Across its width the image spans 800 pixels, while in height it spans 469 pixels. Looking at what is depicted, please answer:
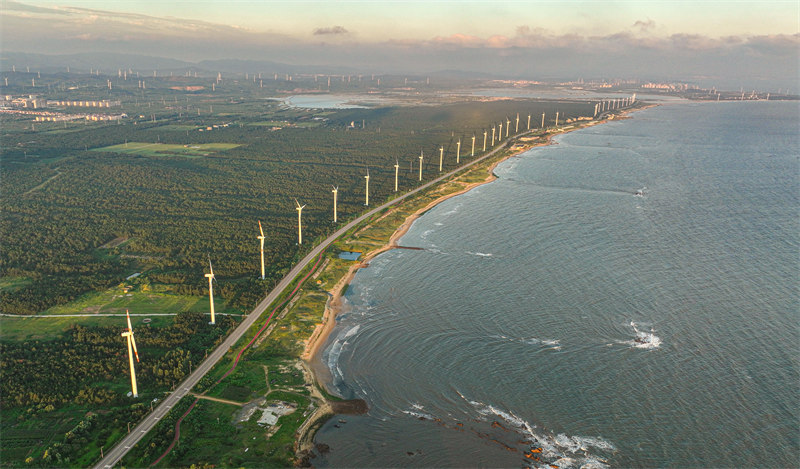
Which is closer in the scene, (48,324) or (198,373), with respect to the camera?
(198,373)

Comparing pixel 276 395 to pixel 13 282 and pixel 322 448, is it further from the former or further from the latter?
pixel 13 282

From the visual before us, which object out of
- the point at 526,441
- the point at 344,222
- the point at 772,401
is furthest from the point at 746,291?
the point at 344,222

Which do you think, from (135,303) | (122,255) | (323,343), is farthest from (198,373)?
(122,255)

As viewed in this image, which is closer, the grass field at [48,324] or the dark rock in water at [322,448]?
the dark rock in water at [322,448]

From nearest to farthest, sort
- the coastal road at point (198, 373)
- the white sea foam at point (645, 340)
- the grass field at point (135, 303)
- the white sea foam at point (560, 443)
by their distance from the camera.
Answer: the white sea foam at point (560, 443) < the coastal road at point (198, 373) < the white sea foam at point (645, 340) < the grass field at point (135, 303)

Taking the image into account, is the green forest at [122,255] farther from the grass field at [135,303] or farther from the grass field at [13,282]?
the grass field at [135,303]

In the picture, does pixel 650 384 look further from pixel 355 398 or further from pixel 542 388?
pixel 355 398

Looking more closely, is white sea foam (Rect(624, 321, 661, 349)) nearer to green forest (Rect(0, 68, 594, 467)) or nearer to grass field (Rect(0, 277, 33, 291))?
green forest (Rect(0, 68, 594, 467))

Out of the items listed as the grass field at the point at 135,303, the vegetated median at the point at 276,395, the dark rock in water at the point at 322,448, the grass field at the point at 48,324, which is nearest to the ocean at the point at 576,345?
the dark rock in water at the point at 322,448

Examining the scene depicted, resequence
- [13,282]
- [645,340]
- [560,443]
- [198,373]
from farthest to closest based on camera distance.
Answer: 1. [13,282]
2. [645,340]
3. [198,373]
4. [560,443]
